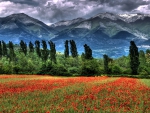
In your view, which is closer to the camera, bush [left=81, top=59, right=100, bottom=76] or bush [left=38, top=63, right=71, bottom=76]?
bush [left=38, top=63, right=71, bottom=76]

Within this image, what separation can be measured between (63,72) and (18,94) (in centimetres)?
5582

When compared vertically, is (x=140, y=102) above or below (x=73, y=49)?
below

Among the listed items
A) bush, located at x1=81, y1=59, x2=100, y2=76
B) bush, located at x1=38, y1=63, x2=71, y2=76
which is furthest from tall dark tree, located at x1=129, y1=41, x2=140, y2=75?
bush, located at x1=38, y1=63, x2=71, y2=76

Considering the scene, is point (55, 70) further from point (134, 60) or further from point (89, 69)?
point (134, 60)

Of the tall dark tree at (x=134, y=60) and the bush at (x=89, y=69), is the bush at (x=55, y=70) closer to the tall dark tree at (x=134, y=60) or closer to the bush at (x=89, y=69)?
the bush at (x=89, y=69)

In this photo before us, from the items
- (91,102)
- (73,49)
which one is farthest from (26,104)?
(73,49)

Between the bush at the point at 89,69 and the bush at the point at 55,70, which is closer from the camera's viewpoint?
the bush at the point at 55,70

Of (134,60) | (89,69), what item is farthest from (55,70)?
(134,60)

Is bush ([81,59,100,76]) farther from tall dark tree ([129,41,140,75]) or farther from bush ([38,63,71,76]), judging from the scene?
tall dark tree ([129,41,140,75])

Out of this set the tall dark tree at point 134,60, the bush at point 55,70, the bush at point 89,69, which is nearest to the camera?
the bush at point 55,70

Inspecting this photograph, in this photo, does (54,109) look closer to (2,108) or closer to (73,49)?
(2,108)

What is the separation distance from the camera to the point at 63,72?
256 feet

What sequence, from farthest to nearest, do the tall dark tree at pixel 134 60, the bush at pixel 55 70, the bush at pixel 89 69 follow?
the tall dark tree at pixel 134 60
the bush at pixel 89 69
the bush at pixel 55 70

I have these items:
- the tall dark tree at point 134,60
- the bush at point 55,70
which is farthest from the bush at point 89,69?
the tall dark tree at point 134,60
